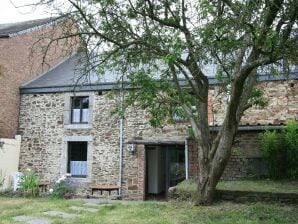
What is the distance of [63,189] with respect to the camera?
1463 centimetres

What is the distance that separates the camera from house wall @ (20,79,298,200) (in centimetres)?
1490

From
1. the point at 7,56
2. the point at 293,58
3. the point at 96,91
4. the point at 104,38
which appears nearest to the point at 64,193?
the point at 96,91

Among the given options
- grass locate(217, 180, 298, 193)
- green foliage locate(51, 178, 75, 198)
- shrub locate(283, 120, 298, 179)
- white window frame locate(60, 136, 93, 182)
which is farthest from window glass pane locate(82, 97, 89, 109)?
shrub locate(283, 120, 298, 179)

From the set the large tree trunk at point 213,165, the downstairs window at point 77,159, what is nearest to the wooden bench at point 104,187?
the downstairs window at point 77,159

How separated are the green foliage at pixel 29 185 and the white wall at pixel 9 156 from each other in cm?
114

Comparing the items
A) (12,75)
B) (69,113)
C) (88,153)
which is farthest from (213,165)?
(12,75)

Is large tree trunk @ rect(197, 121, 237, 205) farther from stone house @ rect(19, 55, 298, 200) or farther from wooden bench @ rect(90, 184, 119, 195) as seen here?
wooden bench @ rect(90, 184, 119, 195)

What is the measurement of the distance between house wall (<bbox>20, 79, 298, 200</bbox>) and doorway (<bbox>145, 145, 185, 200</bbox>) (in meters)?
0.94

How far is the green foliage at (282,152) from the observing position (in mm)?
11078

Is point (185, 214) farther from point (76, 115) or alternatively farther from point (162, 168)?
point (162, 168)

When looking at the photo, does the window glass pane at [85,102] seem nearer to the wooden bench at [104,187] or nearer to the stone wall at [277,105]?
the wooden bench at [104,187]

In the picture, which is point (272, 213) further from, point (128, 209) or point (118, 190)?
point (118, 190)

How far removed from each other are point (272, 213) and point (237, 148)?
4.61 meters

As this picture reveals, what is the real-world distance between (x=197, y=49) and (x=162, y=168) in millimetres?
12029
